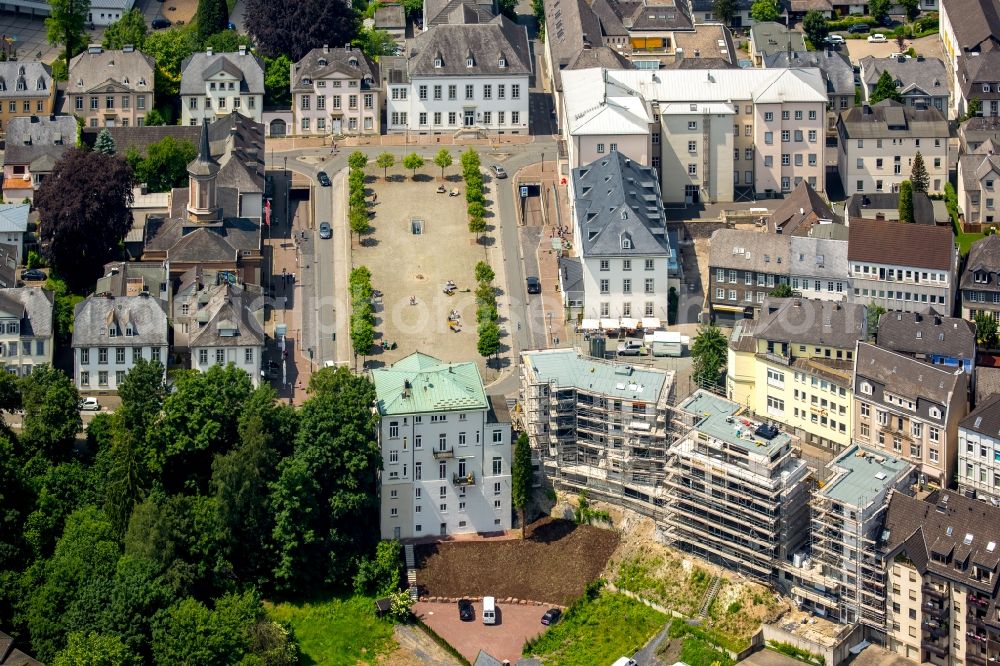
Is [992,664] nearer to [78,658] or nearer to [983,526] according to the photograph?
[983,526]

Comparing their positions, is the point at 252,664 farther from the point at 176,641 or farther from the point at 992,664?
the point at 992,664

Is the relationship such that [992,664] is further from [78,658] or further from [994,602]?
[78,658]

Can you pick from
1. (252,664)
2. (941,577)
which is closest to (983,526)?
(941,577)

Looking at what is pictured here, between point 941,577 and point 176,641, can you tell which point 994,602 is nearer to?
point 941,577

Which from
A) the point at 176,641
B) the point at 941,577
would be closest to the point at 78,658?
the point at 176,641

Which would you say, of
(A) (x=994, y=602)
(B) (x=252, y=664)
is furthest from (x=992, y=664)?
(B) (x=252, y=664)

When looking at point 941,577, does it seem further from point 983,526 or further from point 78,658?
point 78,658
